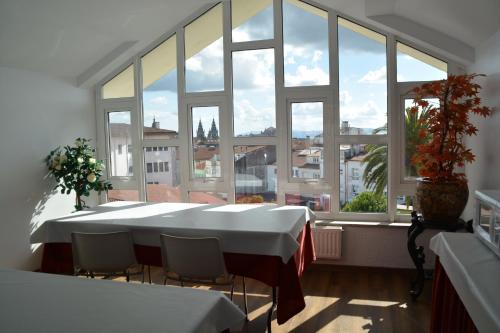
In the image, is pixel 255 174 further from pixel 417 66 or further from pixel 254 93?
pixel 417 66

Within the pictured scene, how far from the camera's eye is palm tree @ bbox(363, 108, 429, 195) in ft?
14.0

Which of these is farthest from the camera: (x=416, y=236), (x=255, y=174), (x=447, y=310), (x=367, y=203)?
(x=255, y=174)

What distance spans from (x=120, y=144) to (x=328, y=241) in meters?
3.02

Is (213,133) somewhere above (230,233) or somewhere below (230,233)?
above

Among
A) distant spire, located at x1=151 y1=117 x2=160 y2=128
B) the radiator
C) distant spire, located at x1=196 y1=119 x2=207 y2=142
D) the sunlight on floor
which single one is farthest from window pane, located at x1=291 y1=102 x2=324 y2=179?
distant spire, located at x1=151 y1=117 x2=160 y2=128

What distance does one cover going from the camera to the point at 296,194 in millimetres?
4664

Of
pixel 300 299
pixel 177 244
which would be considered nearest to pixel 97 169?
pixel 177 244

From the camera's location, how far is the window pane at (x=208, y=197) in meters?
4.94

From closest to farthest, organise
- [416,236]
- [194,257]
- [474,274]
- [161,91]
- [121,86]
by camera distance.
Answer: [474,274], [194,257], [416,236], [161,91], [121,86]

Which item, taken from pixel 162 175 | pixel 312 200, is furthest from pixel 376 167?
pixel 162 175

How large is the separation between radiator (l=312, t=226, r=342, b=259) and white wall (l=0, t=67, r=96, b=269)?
3.04 m

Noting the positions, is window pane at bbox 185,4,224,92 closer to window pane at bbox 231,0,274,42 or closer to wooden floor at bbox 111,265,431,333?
window pane at bbox 231,0,274,42

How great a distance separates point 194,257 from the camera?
8.89 ft

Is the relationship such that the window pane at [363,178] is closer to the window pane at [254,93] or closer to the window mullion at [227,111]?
the window pane at [254,93]
